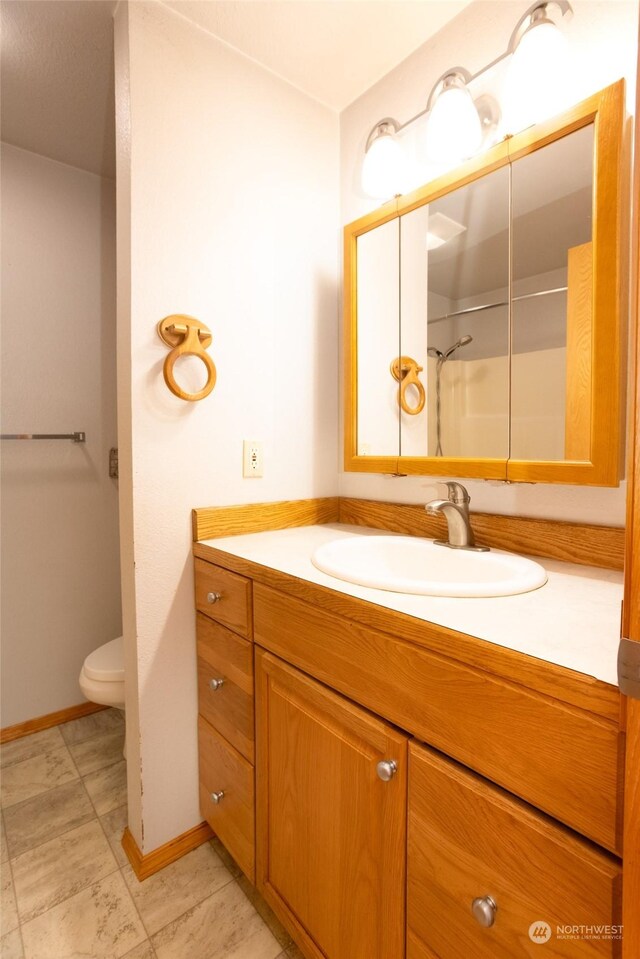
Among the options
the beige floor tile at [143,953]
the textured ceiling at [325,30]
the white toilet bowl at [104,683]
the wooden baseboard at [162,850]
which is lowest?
the beige floor tile at [143,953]

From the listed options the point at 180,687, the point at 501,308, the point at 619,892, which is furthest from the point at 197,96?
the point at 619,892

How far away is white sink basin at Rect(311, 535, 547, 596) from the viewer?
74 centimetres

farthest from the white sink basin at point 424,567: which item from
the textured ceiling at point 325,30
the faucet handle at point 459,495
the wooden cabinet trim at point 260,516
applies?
the textured ceiling at point 325,30

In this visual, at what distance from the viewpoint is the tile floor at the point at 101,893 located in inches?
39.4

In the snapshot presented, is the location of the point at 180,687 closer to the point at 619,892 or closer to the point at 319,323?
the point at 619,892

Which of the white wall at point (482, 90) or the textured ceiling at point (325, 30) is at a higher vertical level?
the textured ceiling at point (325, 30)

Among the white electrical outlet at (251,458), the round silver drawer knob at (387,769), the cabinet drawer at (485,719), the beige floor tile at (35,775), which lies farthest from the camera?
the beige floor tile at (35,775)

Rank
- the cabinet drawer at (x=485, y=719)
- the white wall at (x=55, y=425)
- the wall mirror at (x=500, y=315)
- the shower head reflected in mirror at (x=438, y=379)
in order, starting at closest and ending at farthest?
the cabinet drawer at (x=485, y=719)
the wall mirror at (x=500, y=315)
the shower head reflected in mirror at (x=438, y=379)
the white wall at (x=55, y=425)

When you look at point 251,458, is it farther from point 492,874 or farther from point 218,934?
point 218,934

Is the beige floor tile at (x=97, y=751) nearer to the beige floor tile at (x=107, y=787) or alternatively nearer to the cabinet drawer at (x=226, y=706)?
the beige floor tile at (x=107, y=787)

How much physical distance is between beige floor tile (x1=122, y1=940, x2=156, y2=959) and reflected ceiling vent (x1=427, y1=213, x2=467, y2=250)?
73.3 inches

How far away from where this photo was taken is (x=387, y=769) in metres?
0.68

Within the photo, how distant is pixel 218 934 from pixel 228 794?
27cm

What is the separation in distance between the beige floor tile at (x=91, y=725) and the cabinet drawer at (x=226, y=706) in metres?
0.88
